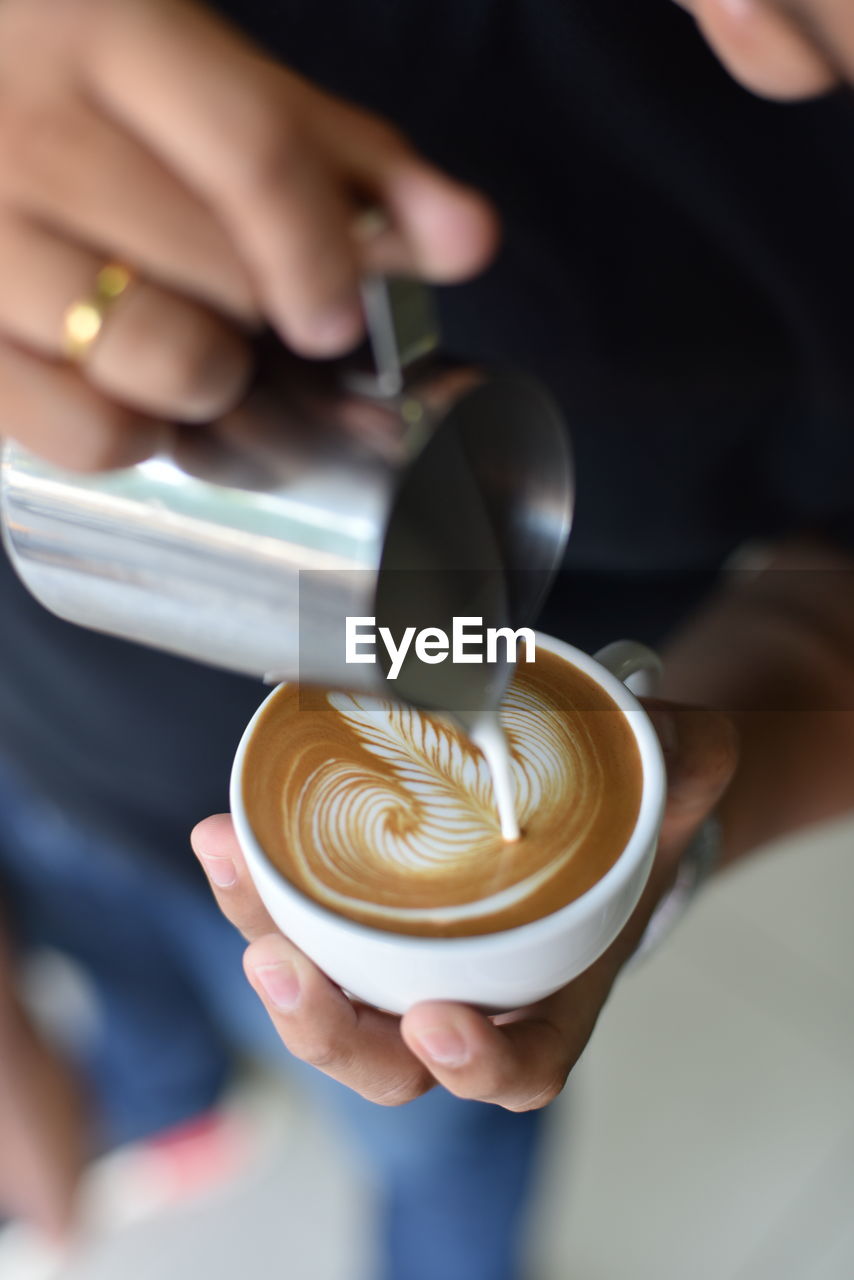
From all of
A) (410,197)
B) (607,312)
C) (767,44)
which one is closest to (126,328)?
(410,197)

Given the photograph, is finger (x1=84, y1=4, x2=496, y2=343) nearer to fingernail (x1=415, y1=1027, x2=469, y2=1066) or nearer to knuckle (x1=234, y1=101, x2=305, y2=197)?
knuckle (x1=234, y1=101, x2=305, y2=197)

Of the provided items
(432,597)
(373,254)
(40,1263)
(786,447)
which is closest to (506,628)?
(432,597)

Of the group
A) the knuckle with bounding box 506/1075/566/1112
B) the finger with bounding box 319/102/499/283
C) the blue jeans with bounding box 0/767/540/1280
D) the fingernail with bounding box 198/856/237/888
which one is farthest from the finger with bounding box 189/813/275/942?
the blue jeans with bounding box 0/767/540/1280

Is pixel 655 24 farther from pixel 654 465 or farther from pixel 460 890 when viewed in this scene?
pixel 460 890

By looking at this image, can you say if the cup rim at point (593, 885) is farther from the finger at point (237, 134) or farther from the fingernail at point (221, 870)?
the finger at point (237, 134)

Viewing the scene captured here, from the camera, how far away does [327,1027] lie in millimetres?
385

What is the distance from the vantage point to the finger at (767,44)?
14.0 inches

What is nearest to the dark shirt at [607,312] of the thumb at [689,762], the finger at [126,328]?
the thumb at [689,762]

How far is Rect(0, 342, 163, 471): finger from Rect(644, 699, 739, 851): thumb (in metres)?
0.24

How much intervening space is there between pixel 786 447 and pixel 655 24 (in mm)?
307

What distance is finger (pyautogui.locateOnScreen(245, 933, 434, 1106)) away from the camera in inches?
15.1

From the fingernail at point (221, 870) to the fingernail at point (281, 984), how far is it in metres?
0.04

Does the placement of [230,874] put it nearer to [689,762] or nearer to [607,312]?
[689,762]

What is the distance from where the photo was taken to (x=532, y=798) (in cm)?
45
